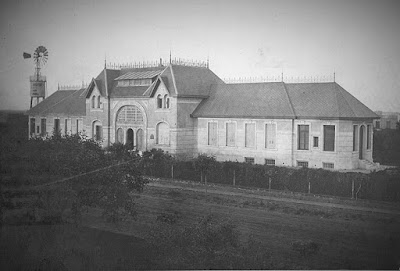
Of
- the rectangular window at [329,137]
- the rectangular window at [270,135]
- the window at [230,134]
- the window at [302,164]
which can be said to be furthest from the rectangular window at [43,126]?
the rectangular window at [329,137]

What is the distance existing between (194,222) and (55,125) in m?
5.86

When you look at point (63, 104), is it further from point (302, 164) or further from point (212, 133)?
point (302, 164)

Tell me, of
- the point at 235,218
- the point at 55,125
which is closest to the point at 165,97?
the point at 55,125

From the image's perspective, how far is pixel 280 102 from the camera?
21.0 metres

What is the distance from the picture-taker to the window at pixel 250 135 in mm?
20062

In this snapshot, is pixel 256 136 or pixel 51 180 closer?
pixel 51 180

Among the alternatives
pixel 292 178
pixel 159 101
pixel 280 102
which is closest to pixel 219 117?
pixel 280 102

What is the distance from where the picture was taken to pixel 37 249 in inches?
516

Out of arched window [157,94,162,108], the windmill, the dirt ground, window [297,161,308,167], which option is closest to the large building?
arched window [157,94,162,108]

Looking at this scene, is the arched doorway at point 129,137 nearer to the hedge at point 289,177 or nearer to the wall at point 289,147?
the hedge at point 289,177

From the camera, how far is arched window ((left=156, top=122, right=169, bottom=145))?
21.0 metres

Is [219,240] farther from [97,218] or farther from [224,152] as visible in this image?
[224,152]

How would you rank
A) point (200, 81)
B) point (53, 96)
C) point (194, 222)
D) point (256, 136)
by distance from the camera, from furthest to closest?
→ point (200, 81)
point (256, 136)
point (53, 96)
point (194, 222)

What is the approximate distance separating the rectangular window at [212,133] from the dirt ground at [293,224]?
4.66 m
